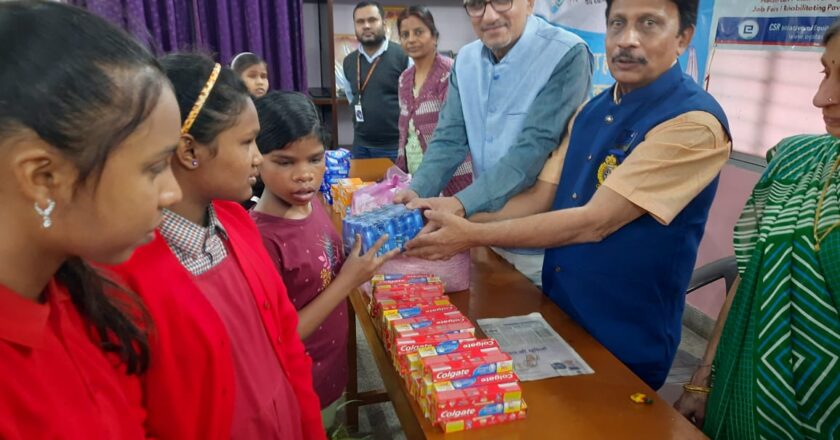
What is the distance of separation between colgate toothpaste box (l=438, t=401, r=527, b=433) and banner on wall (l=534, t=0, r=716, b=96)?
243 cm

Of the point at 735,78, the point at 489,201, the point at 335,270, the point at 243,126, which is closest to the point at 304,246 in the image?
the point at 335,270

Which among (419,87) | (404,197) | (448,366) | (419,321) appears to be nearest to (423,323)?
(419,321)

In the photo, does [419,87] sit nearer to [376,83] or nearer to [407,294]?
[376,83]

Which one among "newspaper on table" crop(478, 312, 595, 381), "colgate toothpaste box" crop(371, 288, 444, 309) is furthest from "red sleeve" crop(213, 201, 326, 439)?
"newspaper on table" crop(478, 312, 595, 381)

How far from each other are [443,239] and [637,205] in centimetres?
53

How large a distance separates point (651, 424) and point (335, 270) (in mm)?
952

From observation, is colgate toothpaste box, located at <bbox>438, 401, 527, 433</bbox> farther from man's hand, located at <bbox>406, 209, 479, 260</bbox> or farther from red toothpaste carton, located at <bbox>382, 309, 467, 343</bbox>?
man's hand, located at <bbox>406, 209, 479, 260</bbox>

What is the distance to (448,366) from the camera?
117 cm

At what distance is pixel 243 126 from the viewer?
1.12 m

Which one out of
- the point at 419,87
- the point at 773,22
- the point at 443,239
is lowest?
the point at 443,239

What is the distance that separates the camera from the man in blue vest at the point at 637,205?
141 centimetres

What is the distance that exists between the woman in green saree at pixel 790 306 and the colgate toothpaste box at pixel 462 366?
56cm

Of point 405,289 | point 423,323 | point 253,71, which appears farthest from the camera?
point 253,71

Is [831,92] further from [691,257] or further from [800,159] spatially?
[691,257]
